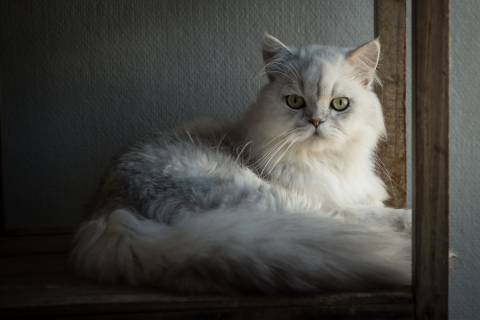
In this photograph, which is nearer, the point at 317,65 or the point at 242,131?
the point at 317,65

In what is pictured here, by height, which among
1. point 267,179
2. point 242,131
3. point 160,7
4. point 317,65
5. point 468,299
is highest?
point 160,7

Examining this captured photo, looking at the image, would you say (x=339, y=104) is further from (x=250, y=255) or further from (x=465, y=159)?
(x=465, y=159)

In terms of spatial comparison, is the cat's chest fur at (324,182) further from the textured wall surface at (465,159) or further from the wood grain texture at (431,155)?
the textured wall surface at (465,159)

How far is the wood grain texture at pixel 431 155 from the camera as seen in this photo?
966 mm

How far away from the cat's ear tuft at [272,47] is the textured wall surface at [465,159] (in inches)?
37.1

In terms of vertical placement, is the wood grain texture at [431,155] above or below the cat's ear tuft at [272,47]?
below

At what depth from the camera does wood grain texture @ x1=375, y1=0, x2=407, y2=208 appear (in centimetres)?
183

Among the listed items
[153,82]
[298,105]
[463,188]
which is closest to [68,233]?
[153,82]

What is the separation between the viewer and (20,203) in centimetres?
207

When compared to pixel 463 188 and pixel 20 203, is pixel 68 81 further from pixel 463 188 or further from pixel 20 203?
pixel 463 188

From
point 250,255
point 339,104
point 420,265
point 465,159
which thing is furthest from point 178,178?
point 465,159

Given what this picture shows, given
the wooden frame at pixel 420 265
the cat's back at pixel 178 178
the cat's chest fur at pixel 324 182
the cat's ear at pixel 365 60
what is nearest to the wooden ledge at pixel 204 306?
the wooden frame at pixel 420 265

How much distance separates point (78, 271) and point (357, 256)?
653 mm

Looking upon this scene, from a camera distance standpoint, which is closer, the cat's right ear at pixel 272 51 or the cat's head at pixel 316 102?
the cat's head at pixel 316 102
